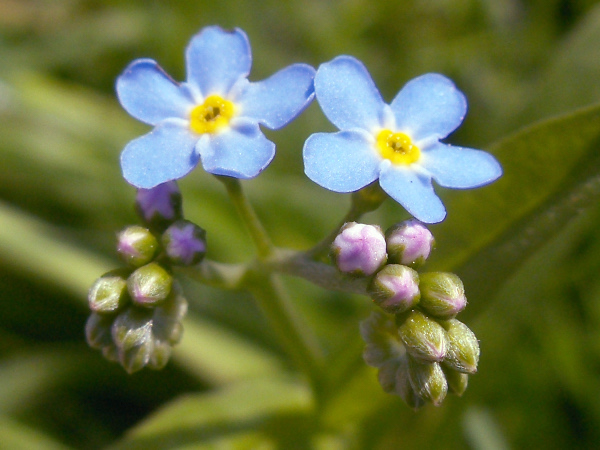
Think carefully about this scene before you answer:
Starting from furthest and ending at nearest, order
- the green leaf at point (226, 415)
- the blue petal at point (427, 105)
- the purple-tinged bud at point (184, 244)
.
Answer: the green leaf at point (226, 415) < the blue petal at point (427, 105) < the purple-tinged bud at point (184, 244)

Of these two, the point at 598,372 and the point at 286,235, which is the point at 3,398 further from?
the point at 598,372

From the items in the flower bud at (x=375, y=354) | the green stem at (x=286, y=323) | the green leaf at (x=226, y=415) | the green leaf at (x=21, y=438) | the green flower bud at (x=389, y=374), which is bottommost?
the green leaf at (x=21, y=438)

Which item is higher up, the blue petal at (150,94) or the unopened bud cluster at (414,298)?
the blue petal at (150,94)

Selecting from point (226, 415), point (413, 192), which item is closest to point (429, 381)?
point (413, 192)

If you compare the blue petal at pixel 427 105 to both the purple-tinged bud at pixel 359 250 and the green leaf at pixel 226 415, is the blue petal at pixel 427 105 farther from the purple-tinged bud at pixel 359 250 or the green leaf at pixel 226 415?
the green leaf at pixel 226 415

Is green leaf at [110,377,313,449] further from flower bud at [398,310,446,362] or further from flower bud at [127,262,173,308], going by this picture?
flower bud at [398,310,446,362]

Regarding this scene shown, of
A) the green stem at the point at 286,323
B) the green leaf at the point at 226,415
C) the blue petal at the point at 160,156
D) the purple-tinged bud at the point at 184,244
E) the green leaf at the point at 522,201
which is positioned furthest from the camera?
the green leaf at the point at 226,415

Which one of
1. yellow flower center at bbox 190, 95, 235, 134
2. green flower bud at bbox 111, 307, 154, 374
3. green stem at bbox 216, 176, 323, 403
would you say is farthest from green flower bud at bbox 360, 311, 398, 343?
yellow flower center at bbox 190, 95, 235, 134

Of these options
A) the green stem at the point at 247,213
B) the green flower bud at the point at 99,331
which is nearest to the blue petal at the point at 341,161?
the green stem at the point at 247,213
